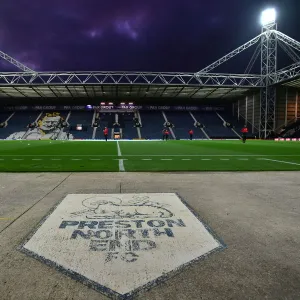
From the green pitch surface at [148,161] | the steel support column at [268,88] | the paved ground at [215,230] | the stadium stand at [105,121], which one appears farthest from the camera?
the stadium stand at [105,121]

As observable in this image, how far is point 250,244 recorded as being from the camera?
3.36 metres

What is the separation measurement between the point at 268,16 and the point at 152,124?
30174mm

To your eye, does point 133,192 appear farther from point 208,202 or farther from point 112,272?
point 112,272

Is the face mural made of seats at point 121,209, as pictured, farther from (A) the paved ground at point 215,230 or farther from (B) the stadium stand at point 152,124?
(B) the stadium stand at point 152,124

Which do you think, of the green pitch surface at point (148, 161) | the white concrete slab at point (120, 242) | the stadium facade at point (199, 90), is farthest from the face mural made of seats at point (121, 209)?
the stadium facade at point (199, 90)

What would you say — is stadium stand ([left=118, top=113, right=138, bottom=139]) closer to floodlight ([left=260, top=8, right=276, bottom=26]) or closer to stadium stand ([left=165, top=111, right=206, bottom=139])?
stadium stand ([left=165, top=111, right=206, bottom=139])

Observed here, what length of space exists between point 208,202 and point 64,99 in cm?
6186

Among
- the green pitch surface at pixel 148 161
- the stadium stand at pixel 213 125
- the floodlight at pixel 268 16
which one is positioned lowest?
the green pitch surface at pixel 148 161

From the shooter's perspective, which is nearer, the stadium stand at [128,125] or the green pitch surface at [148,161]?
the green pitch surface at [148,161]

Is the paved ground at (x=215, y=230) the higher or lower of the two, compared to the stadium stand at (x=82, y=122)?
lower

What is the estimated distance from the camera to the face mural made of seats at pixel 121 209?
4.40m

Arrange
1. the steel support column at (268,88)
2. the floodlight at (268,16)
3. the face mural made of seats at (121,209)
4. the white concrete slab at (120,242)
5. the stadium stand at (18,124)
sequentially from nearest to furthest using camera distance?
the white concrete slab at (120,242) → the face mural made of seats at (121,209) → the floodlight at (268,16) → the steel support column at (268,88) → the stadium stand at (18,124)

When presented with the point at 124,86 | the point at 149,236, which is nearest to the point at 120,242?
the point at 149,236

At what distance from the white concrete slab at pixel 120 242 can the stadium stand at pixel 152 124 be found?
5343 centimetres
